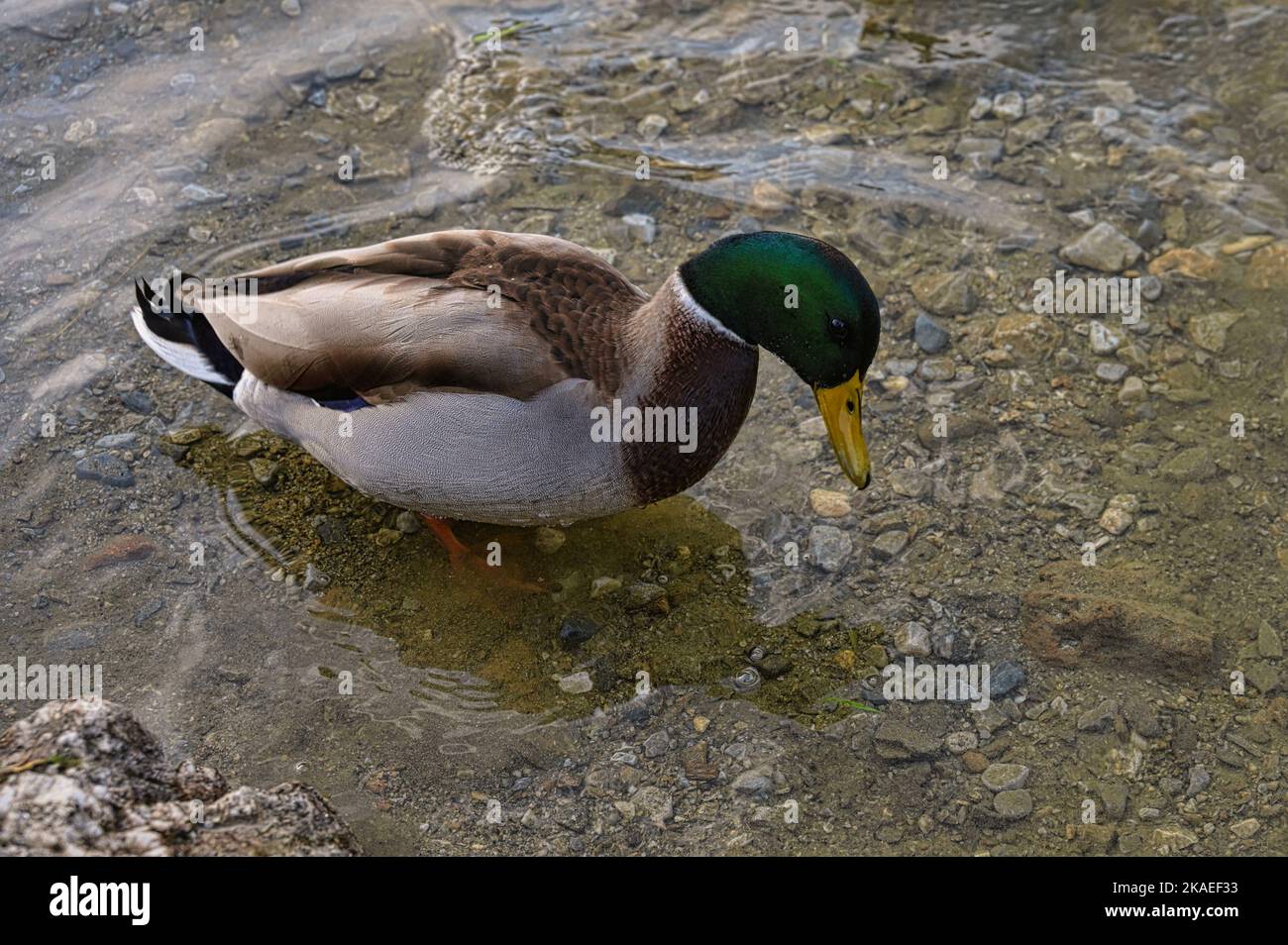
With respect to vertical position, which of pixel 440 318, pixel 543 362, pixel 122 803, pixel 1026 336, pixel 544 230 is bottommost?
pixel 1026 336

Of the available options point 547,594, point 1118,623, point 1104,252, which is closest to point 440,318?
point 547,594

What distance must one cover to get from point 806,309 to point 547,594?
1.40 meters

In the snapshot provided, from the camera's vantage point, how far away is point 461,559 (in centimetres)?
461

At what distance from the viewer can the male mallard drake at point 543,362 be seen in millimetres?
3992

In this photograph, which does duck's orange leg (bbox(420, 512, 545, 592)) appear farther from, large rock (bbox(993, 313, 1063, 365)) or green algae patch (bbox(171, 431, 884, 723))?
large rock (bbox(993, 313, 1063, 365))

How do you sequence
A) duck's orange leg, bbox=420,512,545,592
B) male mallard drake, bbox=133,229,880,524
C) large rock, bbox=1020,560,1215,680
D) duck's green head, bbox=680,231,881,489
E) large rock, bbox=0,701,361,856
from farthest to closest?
duck's orange leg, bbox=420,512,545,592 < large rock, bbox=1020,560,1215,680 < male mallard drake, bbox=133,229,880,524 < duck's green head, bbox=680,231,881,489 < large rock, bbox=0,701,361,856

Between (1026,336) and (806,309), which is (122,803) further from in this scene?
(1026,336)

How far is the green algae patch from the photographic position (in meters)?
4.22

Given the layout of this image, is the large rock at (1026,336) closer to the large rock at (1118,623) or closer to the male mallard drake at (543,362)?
the large rock at (1118,623)

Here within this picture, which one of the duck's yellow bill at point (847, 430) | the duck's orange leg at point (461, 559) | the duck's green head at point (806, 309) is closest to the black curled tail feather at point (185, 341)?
the duck's orange leg at point (461, 559)

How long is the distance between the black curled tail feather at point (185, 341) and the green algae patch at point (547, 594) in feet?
1.17

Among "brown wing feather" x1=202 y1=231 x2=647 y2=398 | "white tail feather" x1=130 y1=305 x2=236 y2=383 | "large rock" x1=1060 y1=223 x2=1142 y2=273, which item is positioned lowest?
"large rock" x1=1060 y1=223 x2=1142 y2=273

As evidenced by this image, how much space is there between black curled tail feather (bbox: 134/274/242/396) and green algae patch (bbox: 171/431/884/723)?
36 centimetres

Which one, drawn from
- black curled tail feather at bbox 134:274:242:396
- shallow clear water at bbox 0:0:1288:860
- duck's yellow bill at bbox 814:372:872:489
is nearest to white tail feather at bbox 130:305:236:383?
black curled tail feather at bbox 134:274:242:396
